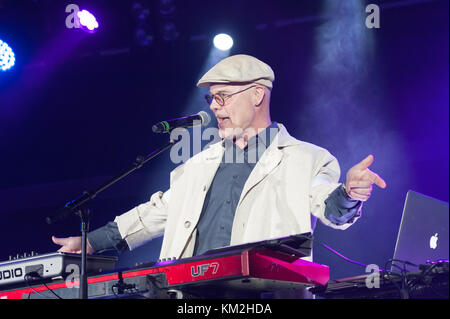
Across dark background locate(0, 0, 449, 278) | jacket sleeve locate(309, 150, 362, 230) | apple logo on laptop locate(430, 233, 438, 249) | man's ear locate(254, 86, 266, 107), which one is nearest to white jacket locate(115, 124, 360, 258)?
jacket sleeve locate(309, 150, 362, 230)

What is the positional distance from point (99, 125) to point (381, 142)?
2843 millimetres

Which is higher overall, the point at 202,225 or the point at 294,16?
the point at 294,16

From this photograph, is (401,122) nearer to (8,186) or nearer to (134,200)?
(134,200)

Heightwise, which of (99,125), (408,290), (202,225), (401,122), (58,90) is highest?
(58,90)

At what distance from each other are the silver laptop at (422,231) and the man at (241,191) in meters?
0.35

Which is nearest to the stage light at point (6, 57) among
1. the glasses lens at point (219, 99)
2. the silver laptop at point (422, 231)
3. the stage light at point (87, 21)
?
the stage light at point (87, 21)

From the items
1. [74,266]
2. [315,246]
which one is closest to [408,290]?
[74,266]

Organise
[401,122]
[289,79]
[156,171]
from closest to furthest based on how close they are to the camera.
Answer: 1. [401,122]
2. [289,79]
3. [156,171]

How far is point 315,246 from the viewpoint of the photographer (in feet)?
17.2

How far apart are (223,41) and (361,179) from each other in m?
3.33

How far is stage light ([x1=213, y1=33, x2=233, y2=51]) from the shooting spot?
545cm

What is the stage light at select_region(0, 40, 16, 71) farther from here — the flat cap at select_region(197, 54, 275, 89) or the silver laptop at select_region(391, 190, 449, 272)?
the silver laptop at select_region(391, 190, 449, 272)

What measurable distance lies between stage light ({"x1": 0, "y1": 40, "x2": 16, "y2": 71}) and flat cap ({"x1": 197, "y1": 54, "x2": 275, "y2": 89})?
9.17ft

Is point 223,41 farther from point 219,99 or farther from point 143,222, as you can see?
point 143,222
